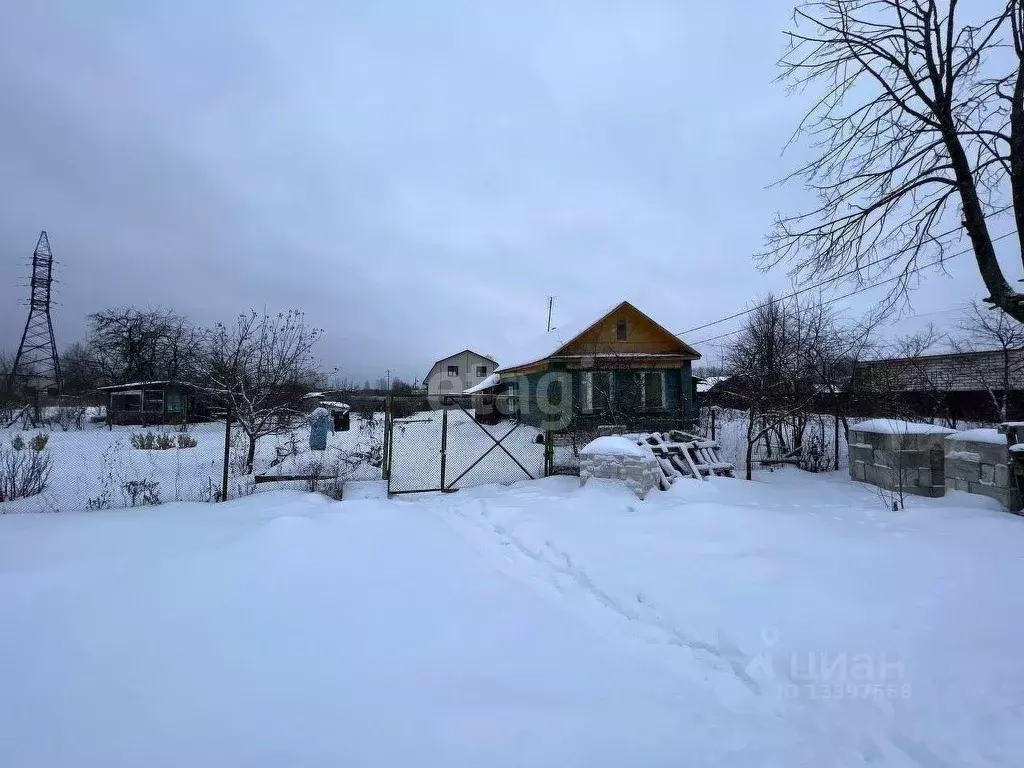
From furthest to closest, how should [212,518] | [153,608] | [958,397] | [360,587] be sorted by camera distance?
[958,397] → [212,518] → [360,587] → [153,608]

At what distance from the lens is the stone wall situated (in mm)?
7801

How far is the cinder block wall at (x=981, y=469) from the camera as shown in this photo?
6.62 meters

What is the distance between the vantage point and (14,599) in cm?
363

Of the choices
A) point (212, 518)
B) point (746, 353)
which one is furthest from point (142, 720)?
point (746, 353)

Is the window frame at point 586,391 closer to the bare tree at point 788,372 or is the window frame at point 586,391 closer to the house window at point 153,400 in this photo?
the bare tree at point 788,372

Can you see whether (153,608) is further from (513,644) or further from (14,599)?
(513,644)

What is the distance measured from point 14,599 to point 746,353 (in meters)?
14.0

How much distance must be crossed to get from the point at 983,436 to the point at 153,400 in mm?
33267

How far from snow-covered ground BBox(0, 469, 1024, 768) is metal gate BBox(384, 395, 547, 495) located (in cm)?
283

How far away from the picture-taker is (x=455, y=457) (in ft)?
44.8

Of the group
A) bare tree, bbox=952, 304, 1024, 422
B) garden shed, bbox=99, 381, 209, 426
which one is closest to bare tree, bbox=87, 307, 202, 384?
garden shed, bbox=99, 381, 209, 426

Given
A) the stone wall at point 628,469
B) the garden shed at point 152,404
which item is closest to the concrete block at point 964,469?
the stone wall at point 628,469

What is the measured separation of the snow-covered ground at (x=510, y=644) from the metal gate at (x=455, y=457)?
9.30 ft

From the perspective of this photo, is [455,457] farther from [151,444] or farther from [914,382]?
[914,382]
